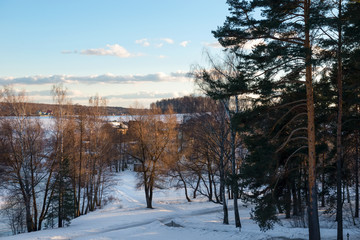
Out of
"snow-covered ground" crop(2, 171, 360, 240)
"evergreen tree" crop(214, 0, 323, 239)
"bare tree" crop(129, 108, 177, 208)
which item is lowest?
"snow-covered ground" crop(2, 171, 360, 240)

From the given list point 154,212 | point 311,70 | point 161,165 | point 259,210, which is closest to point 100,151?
point 161,165

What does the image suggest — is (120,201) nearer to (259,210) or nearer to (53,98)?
(53,98)

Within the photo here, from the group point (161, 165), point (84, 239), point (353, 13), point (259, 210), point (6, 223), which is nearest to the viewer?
point (353, 13)

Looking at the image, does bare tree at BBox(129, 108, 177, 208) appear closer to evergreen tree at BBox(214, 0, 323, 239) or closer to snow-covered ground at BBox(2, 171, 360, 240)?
snow-covered ground at BBox(2, 171, 360, 240)

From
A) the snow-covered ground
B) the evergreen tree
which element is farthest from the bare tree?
the evergreen tree

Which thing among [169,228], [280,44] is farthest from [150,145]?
[280,44]

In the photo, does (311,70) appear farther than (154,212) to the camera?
No

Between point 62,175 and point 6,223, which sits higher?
point 62,175

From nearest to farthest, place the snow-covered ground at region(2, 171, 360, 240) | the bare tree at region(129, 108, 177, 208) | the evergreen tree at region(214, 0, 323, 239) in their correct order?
the evergreen tree at region(214, 0, 323, 239)
the snow-covered ground at region(2, 171, 360, 240)
the bare tree at region(129, 108, 177, 208)

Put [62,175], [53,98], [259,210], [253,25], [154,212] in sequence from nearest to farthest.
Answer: [253,25], [259,210], [62,175], [53,98], [154,212]

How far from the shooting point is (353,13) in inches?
402

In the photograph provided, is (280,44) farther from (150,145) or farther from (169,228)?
(150,145)

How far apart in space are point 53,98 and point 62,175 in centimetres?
641

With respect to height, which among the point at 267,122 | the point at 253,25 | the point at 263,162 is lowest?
the point at 263,162
